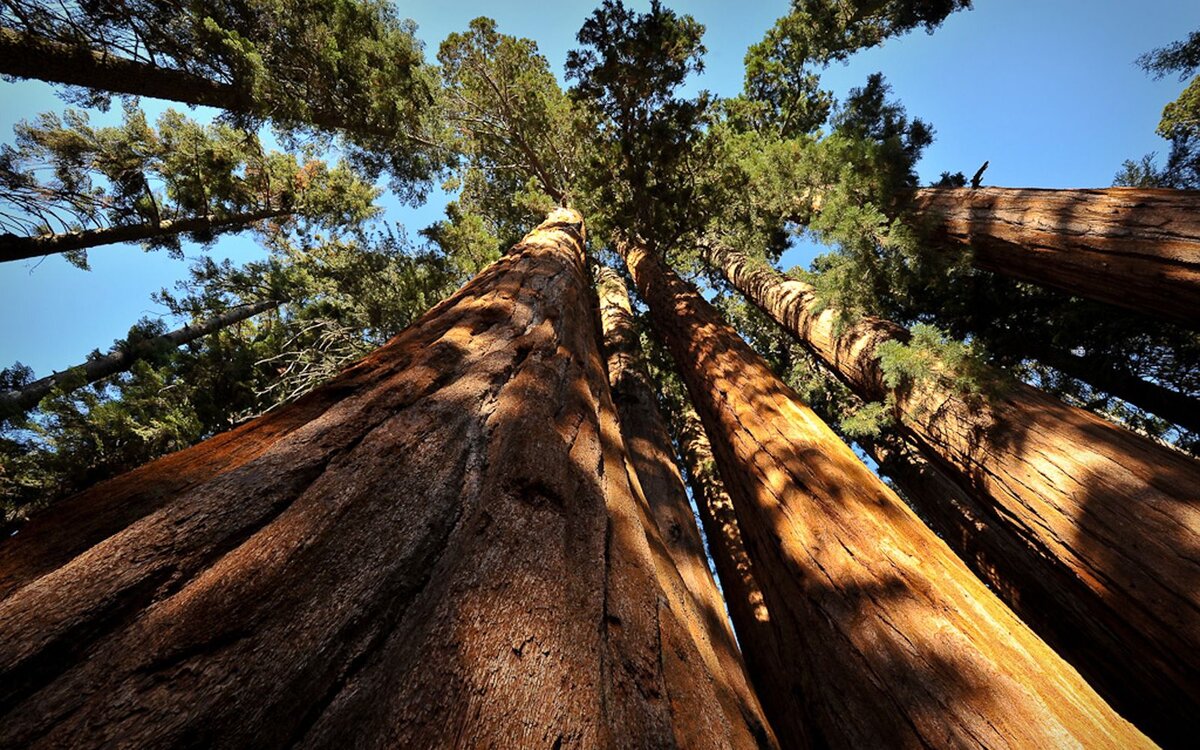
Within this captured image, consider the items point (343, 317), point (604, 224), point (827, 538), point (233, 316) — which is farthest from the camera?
point (233, 316)

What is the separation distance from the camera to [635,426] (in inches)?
164

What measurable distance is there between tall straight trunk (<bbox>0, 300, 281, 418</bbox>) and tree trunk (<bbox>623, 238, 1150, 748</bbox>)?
6879mm

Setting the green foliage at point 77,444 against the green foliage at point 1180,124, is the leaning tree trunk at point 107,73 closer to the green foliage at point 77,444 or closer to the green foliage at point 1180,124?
the green foliage at point 77,444

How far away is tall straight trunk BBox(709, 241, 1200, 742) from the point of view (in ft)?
6.12

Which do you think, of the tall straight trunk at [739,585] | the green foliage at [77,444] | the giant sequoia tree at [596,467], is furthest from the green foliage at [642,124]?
the green foliage at [77,444]

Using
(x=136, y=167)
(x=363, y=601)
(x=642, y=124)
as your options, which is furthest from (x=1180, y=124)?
(x=136, y=167)

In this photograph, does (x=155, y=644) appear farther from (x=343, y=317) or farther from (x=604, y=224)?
(x=604, y=224)

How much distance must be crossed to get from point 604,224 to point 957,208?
6.15m

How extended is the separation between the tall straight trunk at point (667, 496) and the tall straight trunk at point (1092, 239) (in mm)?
3147

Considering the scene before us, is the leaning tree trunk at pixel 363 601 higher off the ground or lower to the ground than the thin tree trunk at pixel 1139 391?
higher

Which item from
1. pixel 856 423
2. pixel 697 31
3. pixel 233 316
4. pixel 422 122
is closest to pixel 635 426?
pixel 856 423

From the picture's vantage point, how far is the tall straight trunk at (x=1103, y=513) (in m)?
1.87

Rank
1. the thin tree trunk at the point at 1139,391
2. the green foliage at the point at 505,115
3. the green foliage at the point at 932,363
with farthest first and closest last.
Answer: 1. the green foliage at the point at 505,115
2. the thin tree trunk at the point at 1139,391
3. the green foliage at the point at 932,363

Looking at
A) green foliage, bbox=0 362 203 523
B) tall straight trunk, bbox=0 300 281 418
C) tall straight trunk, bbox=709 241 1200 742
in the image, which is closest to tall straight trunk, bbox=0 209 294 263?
tall straight trunk, bbox=0 300 281 418
